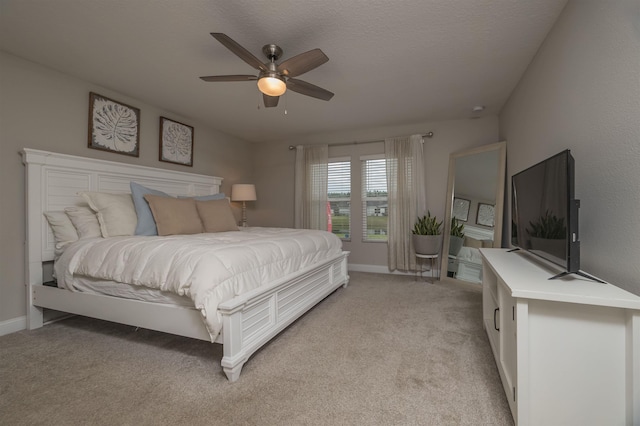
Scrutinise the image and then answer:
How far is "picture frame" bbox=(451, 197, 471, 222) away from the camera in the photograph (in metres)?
3.73

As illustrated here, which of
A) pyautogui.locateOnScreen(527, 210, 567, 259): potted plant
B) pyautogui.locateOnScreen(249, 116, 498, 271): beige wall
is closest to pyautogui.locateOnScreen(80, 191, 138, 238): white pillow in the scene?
pyautogui.locateOnScreen(249, 116, 498, 271): beige wall

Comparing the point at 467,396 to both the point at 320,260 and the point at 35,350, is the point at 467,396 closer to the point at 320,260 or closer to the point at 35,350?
the point at 320,260

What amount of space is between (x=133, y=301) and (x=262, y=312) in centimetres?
90

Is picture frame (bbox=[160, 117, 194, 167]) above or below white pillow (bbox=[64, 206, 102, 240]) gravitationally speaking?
above

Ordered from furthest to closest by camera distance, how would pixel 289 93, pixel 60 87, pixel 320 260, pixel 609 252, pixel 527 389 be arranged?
pixel 289 93
pixel 320 260
pixel 60 87
pixel 609 252
pixel 527 389

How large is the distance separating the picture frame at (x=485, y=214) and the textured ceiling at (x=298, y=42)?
1287mm

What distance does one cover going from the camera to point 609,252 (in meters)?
1.39

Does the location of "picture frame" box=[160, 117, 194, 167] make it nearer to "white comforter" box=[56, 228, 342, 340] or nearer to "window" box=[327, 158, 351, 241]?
"white comforter" box=[56, 228, 342, 340]

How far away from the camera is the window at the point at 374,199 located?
4.47m

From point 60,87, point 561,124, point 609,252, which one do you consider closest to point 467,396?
point 609,252

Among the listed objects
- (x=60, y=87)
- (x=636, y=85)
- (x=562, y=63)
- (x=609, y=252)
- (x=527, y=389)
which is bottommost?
(x=527, y=389)

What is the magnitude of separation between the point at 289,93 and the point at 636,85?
273 centimetres

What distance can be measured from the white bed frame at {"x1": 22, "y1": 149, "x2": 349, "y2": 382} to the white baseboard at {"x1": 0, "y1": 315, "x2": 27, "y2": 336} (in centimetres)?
6

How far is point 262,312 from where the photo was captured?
189 centimetres
